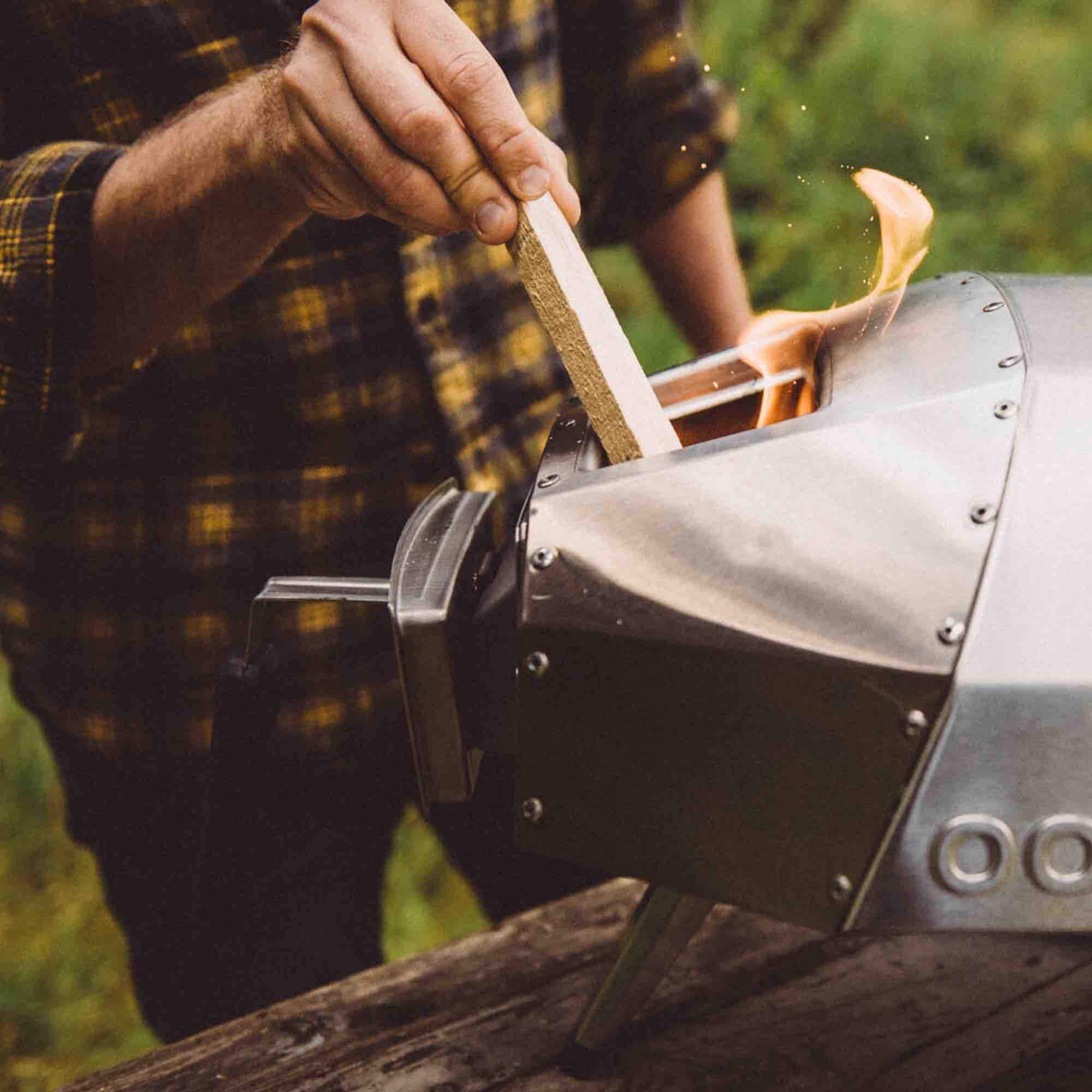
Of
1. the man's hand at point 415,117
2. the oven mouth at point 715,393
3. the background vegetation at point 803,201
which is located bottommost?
the background vegetation at point 803,201

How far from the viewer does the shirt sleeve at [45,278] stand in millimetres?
847

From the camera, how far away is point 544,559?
63 cm

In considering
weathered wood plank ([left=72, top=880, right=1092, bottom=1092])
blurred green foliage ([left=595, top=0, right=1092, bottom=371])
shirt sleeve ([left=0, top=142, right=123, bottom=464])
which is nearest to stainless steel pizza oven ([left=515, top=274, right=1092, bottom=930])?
weathered wood plank ([left=72, top=880, right=1092, bottom=1092])

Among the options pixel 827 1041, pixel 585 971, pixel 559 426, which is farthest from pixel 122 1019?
pixel 559 426

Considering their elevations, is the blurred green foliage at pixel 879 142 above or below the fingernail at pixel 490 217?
below

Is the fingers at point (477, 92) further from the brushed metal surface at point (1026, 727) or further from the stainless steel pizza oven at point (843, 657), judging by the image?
the brushed metal surface at point (1026, 727)

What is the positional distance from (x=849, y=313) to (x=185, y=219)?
0.45 meters

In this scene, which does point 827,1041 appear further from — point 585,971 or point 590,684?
point 590,684

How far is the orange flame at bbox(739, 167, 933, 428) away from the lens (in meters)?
0.80

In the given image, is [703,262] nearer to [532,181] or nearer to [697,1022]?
[532,181]

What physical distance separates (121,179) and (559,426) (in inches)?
13.9

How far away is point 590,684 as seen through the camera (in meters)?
0.63

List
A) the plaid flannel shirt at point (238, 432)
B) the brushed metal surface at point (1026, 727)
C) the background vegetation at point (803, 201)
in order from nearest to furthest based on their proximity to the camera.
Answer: the brushed metal surface at point (1026, 727), the plaid flannel shirt at point (238, 432), the background vegetation at point (803, 201)

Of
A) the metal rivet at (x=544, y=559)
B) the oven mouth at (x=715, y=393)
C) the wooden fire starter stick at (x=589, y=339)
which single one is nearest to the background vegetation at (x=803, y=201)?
the oven mouth at (x=715, y=393)
